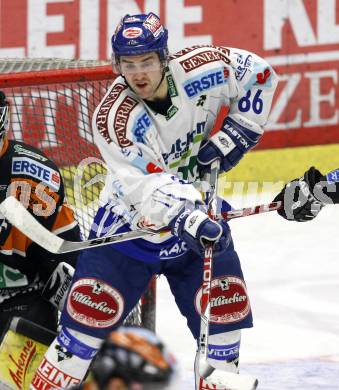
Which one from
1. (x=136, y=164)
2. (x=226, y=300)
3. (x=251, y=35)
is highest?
(x=251, y=35)

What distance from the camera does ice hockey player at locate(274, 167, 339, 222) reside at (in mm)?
3938

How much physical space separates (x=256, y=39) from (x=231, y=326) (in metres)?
3.41

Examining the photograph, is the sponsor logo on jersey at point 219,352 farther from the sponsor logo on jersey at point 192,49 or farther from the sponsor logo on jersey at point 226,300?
the sponsor logo on jersey at point 192,49

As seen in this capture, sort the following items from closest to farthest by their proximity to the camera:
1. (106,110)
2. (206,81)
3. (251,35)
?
1. (106,110)
2. (206,81)
3. (251,35)

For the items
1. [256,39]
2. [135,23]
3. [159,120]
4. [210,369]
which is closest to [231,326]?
[210,369]

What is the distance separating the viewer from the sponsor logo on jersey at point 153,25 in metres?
3.93

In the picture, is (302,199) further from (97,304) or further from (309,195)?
(97,304)

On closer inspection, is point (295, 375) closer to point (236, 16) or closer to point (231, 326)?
point (231, 326)

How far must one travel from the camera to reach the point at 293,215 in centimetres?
400

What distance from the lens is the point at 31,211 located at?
14.0 feet

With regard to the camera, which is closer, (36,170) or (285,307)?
(36,170)

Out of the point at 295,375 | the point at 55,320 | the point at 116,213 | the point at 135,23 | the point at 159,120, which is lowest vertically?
the point at 295,375

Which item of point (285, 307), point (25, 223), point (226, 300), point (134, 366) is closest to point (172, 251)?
point (226, 300)

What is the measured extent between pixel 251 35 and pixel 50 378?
11.8 ft
